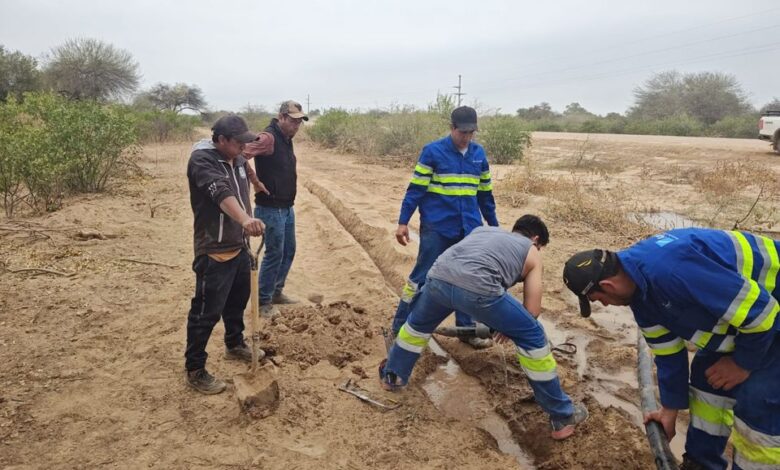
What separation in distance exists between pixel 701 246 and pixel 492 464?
176cm

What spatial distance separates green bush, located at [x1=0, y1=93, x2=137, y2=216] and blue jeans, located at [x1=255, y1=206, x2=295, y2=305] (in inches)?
185

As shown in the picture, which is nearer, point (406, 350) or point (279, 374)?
point (406, 350)

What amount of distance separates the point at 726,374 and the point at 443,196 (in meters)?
2.35

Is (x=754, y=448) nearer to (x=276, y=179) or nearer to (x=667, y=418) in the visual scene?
(x=667, y=418)

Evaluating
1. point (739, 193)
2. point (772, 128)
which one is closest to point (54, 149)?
point (739, 193)

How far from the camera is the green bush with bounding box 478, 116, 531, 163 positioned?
15.6 m

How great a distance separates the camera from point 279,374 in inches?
154

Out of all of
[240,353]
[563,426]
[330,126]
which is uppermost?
[330,126]

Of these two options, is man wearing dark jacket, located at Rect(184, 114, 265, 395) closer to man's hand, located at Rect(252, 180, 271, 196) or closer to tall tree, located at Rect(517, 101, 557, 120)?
man's hand, located at Rect(252, 180, 271, 196)

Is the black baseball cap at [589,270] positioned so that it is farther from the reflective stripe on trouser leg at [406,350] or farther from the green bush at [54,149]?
the green bush at [54,149]

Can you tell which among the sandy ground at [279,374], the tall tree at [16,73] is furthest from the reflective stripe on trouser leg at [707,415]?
the tall tree at [16,73]

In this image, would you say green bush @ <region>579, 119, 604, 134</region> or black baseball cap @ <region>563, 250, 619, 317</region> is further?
green bush @ <region>579, 119, 604, 134</region>

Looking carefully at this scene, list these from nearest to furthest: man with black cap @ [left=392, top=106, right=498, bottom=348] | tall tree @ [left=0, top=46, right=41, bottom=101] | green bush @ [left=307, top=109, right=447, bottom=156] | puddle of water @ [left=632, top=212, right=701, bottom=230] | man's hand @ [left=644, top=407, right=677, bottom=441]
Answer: man's hand @ [left=644, top=407, right=677, bottom=441] < man with black cap @ [left=392, top=106, right=498, bottom=348] < puddle of water @ [left=632, top=212, right=701, bottom=230] < green bush @ [left=307, top=109, right=447, bottom=156] < tall tree @ [left=0, top=46, right=41, bottom=101]

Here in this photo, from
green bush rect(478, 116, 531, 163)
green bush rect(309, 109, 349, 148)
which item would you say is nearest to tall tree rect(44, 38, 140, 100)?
green bush rect(309, 109, 349, 148)
